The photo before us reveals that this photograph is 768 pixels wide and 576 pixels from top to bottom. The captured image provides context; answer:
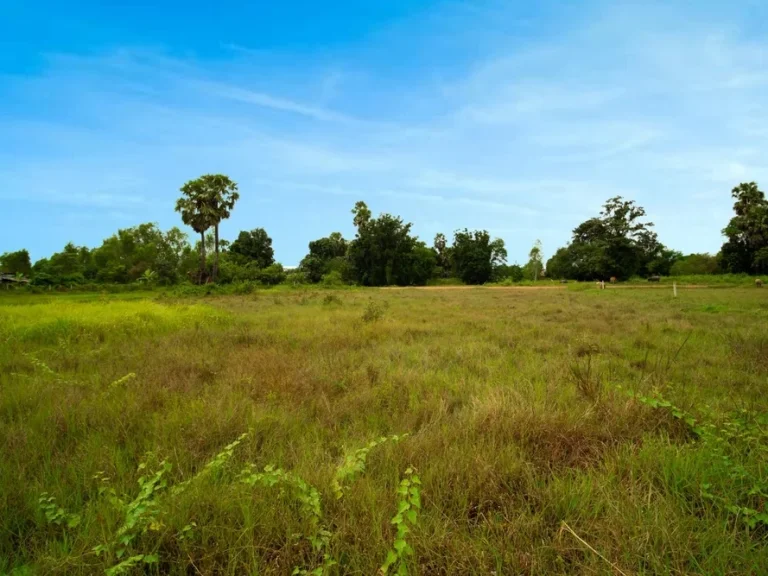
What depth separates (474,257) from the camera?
64500mm

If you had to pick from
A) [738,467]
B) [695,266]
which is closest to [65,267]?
[738,467]

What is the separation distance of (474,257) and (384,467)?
6406 centimetres

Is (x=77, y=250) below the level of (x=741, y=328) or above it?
above

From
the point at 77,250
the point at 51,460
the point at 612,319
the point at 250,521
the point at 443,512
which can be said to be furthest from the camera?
the point at 77,250

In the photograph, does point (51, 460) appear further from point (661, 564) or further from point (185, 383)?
point (661, 564)

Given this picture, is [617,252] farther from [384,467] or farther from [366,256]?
[384,467]

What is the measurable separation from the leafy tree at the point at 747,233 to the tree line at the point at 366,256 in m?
0.13

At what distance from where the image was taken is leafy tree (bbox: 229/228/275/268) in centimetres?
6969

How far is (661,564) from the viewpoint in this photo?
1.83 meters

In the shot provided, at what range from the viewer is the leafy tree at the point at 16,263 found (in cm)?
4466

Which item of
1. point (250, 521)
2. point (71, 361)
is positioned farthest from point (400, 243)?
point (250, 521)

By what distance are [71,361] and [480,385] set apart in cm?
687

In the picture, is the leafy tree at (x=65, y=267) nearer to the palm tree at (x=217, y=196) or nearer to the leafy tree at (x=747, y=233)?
the palm tree at (x=217, y=196)

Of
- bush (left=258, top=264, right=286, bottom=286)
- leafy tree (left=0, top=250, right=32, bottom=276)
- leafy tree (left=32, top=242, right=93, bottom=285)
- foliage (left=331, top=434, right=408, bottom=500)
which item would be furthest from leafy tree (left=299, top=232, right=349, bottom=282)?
foliage (left=331, top=434, right=408, bottom=500)
